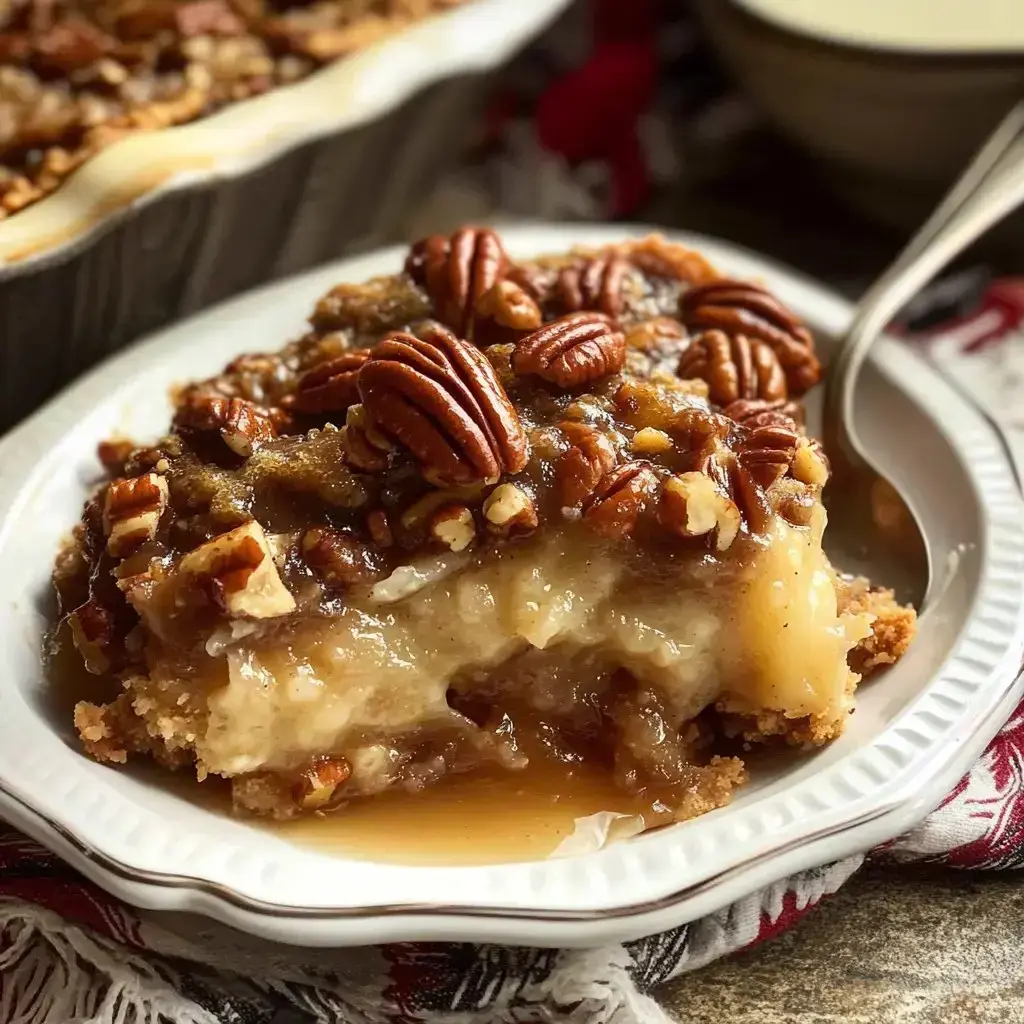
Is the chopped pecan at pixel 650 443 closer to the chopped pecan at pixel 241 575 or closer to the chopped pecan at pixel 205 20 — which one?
the chopped pecan at pixel 241 575

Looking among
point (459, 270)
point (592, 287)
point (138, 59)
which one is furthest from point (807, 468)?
point (138, 59)

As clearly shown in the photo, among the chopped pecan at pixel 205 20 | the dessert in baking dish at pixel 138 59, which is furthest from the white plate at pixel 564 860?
the chopped pecan at pixel 205 20

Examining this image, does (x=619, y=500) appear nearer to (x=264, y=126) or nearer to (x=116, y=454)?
(x=116, y=454)

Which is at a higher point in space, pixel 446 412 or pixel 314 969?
pixel 446 412

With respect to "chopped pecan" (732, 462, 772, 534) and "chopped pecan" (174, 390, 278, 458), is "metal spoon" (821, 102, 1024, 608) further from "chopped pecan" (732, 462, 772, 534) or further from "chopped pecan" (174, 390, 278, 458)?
"chopped pecan" (174, 390, 278, 458)

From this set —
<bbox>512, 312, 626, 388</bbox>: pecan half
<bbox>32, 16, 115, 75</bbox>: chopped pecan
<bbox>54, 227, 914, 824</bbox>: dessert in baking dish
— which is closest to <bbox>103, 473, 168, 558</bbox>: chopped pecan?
<bbox>54, 227, 914, 824</bbox>: dessert in baking dish
